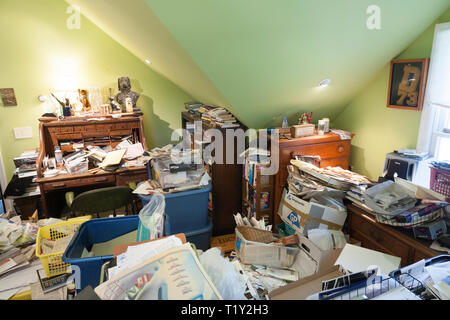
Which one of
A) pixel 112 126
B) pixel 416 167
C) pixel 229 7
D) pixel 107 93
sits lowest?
pixel 416 167

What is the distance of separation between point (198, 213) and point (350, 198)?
129 centimetres

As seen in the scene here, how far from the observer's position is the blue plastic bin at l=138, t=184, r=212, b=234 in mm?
2436

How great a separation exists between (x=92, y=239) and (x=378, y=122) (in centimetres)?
247

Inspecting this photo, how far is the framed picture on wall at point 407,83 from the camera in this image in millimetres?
2121

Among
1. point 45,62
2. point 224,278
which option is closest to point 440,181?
point 224,278

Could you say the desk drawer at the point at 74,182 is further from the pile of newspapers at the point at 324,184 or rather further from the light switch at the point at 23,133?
the pile of newspapers at the point at 324,184

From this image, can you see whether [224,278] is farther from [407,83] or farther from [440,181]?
[407,83]

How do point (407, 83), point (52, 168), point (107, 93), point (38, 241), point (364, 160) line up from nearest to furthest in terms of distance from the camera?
point (38, 241), point (407, 83), point (364, 160), point (52, 168), point (107, 93)

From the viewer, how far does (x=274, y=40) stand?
5.83 feet

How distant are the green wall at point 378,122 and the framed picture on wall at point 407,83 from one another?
55mm

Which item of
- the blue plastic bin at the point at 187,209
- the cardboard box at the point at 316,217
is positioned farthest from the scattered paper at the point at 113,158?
the cardboard box at the point at 316,217

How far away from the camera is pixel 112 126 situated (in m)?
3.30
